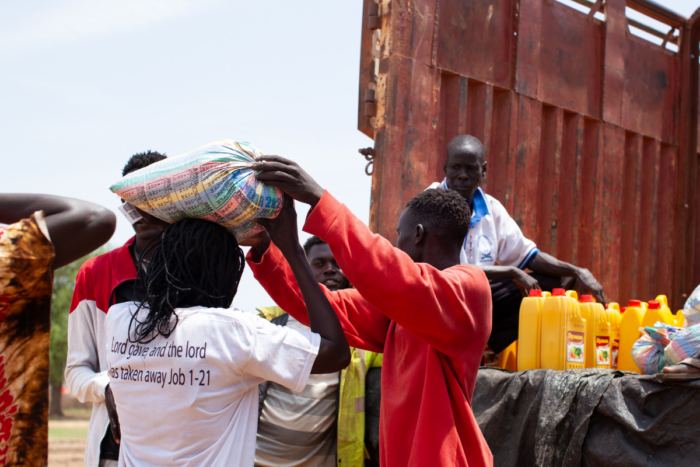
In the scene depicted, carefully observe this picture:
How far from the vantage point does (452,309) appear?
71.1 inches

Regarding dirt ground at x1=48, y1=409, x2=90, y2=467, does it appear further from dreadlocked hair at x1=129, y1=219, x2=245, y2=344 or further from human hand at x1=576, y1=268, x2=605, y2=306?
dreadlocked hair at x1=129, y1=219, x2=245, y2=344

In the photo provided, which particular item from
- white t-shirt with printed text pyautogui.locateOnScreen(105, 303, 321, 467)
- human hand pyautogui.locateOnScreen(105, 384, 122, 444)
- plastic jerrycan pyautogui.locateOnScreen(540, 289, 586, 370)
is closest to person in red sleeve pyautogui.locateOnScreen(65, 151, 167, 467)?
human hand pyautogui.locateOnScreen(105, 384, 122, 444)

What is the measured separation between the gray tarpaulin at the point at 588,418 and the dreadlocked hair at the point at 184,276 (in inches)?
64.2

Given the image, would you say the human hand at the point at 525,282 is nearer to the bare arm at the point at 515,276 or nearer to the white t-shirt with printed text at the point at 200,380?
the bare arm at the point at 515,276

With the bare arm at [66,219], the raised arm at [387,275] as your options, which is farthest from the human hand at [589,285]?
the bare arm at [66,219]

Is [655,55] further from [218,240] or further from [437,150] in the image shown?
[218,240]

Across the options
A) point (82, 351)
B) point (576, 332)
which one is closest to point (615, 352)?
point (576, 332)

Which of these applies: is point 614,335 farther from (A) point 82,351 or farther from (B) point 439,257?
(A) point 82,351

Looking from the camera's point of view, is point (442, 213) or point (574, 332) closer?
point (442, 213)

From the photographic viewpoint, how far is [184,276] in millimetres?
1660

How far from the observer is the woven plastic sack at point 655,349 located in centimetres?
267

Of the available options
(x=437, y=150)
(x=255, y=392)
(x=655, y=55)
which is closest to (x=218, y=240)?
(x=255, y=392)

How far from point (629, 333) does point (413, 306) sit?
6.46ft

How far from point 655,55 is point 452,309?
16.1 feet
